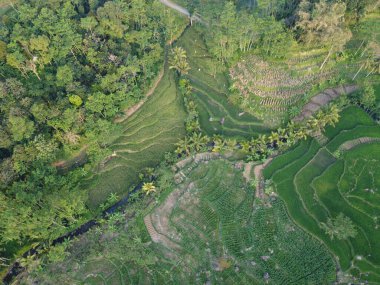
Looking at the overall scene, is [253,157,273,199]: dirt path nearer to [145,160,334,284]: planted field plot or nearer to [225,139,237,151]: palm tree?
[145,160,334,284]: planted field plot

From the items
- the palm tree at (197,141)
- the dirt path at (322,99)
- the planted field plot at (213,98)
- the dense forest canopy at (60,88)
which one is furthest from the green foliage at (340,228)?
the dense forest canopy at (60,88)

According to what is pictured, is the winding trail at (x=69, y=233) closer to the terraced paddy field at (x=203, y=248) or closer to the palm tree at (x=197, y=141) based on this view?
the terraced paddy field at (x=203, y=248)

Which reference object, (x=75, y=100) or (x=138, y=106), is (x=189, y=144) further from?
(x=75, y=100)

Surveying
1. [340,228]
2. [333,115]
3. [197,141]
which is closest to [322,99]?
[333,115]

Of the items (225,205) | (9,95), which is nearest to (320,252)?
(225,205)

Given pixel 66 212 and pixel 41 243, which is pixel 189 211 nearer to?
pixel 66 212

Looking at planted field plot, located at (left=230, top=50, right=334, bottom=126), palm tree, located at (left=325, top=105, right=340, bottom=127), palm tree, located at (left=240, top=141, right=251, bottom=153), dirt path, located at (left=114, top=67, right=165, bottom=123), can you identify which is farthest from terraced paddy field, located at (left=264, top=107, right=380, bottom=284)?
dirt path, located at (left=114, top=67, right=165, bottom=123)

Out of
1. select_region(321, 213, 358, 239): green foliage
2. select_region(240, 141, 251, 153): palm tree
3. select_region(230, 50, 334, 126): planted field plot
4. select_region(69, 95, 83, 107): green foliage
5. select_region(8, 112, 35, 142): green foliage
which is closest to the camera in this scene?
select_region(321, 213, 358, 239): green foliage
